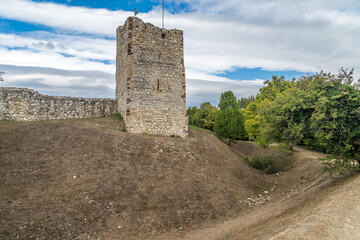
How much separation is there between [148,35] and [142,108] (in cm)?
526

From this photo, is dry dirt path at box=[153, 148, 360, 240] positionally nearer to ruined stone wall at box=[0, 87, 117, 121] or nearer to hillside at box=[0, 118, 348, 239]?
hillside at box=[0, 118, 348, 239]

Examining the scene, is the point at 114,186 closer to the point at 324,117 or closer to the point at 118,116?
the point at 118,116

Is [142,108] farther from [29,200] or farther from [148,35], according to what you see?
[29,200]

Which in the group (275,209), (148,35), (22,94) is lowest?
(275,209)

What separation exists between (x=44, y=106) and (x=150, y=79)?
7.13m

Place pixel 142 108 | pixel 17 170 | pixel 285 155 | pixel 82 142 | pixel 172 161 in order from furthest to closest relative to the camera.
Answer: pixel 285 155 → pixel 142 108 → pixel 172 161 → pixel 82 142 → pixel 17 170

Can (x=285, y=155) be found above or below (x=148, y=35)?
below

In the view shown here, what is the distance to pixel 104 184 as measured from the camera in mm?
10578

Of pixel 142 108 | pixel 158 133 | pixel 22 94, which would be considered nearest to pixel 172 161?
pixel 158 133

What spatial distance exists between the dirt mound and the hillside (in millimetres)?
34

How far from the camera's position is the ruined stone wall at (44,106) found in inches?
551

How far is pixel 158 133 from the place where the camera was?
Result: 54.8ft

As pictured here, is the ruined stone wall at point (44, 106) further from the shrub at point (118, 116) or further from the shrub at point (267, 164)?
the shrub at point (267, 164)

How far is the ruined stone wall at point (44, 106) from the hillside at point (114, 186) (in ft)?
3.93
